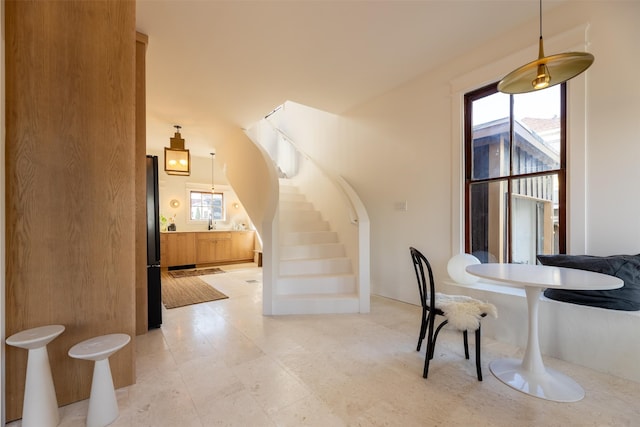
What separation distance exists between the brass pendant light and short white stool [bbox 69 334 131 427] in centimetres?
292

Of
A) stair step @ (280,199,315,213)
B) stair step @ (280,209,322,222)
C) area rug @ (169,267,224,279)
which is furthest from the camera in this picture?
area rug @ (169,267,224,279)

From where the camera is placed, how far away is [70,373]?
1.77 meters

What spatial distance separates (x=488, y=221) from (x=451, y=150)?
900 millimetres

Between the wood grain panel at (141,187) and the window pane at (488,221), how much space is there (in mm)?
3457

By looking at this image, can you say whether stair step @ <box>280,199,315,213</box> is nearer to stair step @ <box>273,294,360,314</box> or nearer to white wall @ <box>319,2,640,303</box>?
white wall @ <box>319,2,640,303</box>

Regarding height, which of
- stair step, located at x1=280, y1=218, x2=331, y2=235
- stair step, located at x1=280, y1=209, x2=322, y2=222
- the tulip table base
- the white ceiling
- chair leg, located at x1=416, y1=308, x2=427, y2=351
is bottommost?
the tulip table base

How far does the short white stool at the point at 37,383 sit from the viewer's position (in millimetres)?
1470

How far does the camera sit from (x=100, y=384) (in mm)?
1573

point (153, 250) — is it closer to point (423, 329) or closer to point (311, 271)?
point (311, 271)

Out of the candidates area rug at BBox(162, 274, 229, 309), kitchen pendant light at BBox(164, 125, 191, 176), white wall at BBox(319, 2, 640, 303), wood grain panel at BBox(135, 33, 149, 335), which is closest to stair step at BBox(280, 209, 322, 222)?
white wall at BBox(319, 2, 640, 303)

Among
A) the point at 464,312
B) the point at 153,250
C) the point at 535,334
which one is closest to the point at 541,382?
the point at 535,334

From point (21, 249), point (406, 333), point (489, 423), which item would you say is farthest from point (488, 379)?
point (21, 249)

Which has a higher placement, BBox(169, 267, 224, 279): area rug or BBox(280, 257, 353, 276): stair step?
BBox(280, 257, 353, 276): stair step

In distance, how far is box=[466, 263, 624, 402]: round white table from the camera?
1653 millimetres
